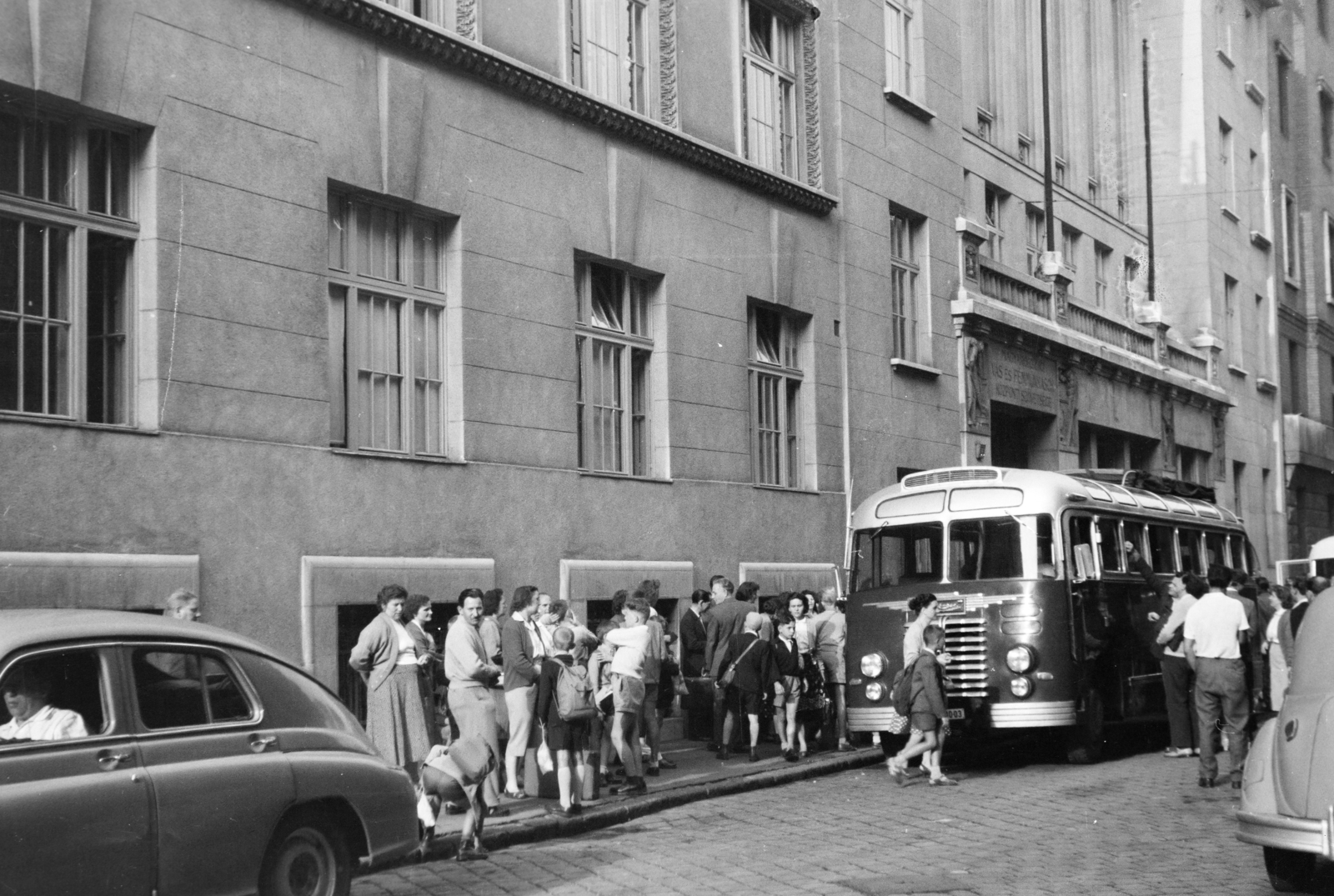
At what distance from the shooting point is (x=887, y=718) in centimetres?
1767

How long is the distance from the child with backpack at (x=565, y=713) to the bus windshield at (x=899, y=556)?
5.45 m

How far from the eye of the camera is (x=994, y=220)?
31328mm

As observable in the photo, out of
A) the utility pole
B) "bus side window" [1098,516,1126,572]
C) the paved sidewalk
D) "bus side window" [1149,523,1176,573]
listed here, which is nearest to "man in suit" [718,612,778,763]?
the paved sidewalk

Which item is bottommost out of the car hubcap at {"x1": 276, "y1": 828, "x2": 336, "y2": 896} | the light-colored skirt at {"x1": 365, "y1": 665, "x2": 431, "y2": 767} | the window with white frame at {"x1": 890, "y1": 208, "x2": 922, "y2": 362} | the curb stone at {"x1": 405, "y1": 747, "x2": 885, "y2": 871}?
the curb stone at {"x1": 405, "y1": 747, "x2": 885, "y2": 871}

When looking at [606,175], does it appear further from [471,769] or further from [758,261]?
[471,769]

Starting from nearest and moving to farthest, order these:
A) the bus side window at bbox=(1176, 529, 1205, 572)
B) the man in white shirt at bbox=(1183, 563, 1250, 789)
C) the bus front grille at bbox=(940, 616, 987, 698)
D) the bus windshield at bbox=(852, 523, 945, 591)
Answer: the man in white shirt at bbox=(1183, 563, 1250, 789) < the bus front grille at bbox=(940, 616, 987, 698) < the bus windshield at bbox=(852, 523, 945, 591) < the bus side window at bbox=(1176, 529, 1205, 572)

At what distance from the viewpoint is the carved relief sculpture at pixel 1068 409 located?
105ft

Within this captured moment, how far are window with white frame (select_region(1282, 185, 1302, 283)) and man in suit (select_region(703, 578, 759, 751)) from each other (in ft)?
115

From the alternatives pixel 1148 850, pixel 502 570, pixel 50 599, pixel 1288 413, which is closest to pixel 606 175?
pixel 502 570

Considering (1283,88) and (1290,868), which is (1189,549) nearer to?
(1290,868)

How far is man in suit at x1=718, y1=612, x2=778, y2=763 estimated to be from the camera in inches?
690

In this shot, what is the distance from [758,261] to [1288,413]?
98.3ft

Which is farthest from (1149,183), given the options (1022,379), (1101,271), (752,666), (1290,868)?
(1290,868)

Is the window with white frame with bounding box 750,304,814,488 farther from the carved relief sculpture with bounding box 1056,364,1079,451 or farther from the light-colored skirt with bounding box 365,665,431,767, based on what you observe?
the light-colored skirt with bounding box 365,665,431,767
